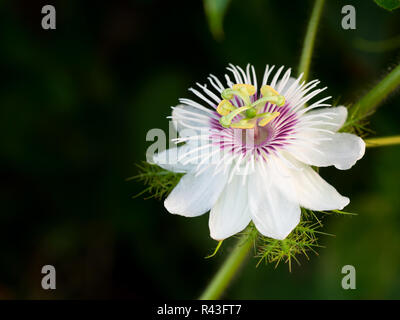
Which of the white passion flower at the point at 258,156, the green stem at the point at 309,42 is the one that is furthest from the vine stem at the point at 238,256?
the white passion flower at the point at 258,156

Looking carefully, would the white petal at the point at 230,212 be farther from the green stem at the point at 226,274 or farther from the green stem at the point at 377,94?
the green stem at the point at 377,94

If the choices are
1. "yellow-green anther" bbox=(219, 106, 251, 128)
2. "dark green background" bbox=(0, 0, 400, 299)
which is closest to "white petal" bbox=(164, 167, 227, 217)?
"yellow-green anther" bbox=(219, 106, 251, 128)

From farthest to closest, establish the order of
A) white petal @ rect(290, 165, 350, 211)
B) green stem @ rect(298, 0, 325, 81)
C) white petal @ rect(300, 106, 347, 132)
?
green stem @ rect(298, 0, 325, 81) < white petal @ rect(300, 106, 347, 132) < white petal @ rect(290, 165, 350, 211)

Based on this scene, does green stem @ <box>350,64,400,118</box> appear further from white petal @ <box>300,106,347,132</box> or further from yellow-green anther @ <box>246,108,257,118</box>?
→ yellow-green anther @ <box>246,108,257,118</box>
